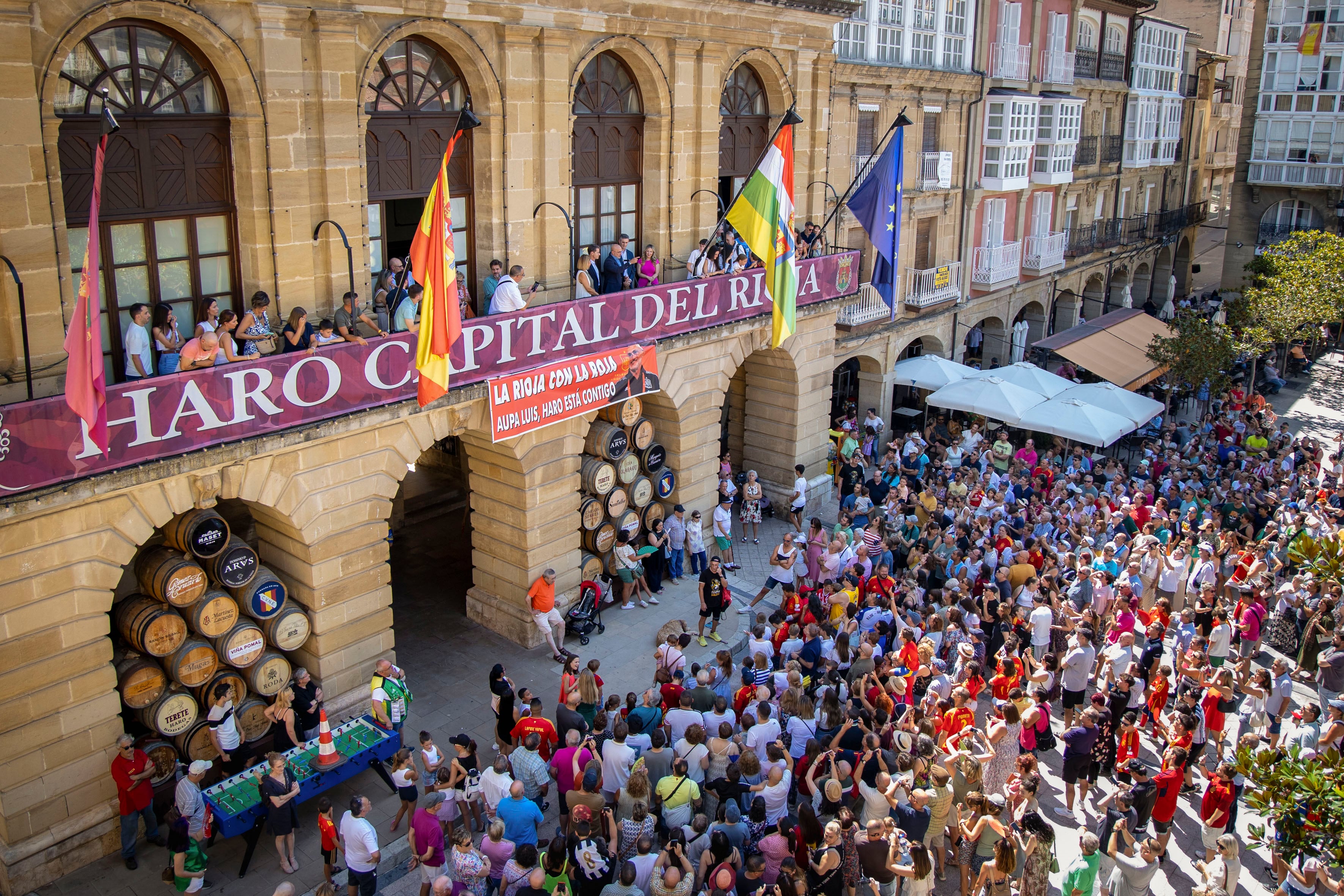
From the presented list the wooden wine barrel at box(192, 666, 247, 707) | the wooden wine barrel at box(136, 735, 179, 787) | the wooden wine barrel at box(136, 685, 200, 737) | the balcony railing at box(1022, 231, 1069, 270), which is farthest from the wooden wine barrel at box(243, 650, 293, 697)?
the balcony railing at box(1022, 231, 1069, 270)

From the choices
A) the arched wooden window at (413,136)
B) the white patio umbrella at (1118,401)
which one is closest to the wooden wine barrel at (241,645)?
the arched wooden window at (413,136)

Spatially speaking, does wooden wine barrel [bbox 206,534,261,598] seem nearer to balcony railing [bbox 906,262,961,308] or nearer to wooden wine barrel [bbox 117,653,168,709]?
wooden wine barrel [bbox 117,653,168,709]

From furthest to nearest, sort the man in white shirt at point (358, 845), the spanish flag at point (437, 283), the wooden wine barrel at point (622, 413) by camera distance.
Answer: the wooden wine barrel at point (622, 413), the spanish flag at point (437, 283), the man in white shirt at point (358, 845)

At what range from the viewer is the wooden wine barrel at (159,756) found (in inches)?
481

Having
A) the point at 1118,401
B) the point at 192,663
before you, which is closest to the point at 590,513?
the point at 192,663

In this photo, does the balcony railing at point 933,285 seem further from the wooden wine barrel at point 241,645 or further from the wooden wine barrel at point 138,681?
the wooden wine barrel at point 138,681

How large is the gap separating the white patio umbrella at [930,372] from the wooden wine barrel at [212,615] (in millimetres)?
18447

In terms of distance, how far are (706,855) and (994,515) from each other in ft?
36.5

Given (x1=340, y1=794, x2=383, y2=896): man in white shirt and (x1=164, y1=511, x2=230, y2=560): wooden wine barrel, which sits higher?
(x1=164, y1=511, x2=230, y2=560): wooden wine barrel

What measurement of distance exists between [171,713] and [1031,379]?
67.7ft

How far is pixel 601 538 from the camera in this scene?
18.4 m

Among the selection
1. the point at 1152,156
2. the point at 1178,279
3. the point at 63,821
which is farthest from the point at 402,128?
the point at 1178,279

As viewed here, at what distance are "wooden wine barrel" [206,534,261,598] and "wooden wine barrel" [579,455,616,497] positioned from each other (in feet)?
20.4

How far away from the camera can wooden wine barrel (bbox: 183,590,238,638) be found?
493 inches
